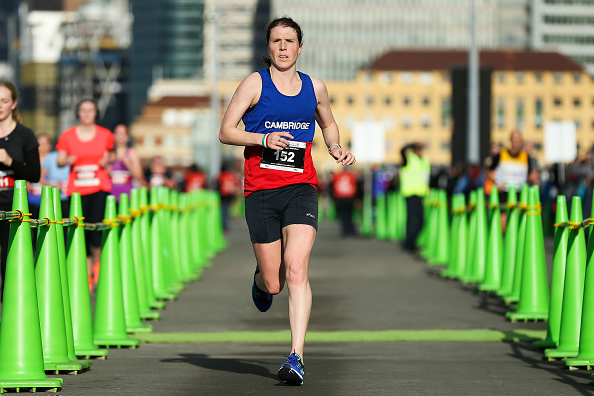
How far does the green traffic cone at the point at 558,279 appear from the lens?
914cm

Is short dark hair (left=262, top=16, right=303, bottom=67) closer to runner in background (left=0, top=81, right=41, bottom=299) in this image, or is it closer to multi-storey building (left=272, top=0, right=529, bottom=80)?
runner in background (left=0, top=81, right=41, bottom=299)

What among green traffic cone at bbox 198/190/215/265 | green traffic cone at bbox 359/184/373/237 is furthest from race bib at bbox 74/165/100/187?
green traffic cone at bbox 359/184/373/237

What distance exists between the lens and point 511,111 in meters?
172

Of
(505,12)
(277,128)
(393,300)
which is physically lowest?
(393,300)

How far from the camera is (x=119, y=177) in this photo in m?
15.9

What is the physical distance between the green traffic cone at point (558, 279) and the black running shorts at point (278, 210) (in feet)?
7.06

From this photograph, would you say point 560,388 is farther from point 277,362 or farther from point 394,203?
point 394,203

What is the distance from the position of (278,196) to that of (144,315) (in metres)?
4.18

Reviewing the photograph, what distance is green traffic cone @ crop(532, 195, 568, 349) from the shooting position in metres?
9.14

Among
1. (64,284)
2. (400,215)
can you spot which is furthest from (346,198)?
(64,284)

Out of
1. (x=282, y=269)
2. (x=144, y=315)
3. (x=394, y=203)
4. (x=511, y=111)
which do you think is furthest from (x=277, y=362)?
(x=511, y=111)

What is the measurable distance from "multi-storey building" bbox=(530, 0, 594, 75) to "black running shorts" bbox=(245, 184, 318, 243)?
188 m

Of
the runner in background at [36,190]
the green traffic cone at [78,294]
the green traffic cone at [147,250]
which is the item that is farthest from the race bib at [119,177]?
the green traffic cone at [78,294]

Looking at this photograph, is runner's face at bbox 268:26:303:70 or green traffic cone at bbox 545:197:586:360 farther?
green traffic cone at bbox 545:197:586:360
